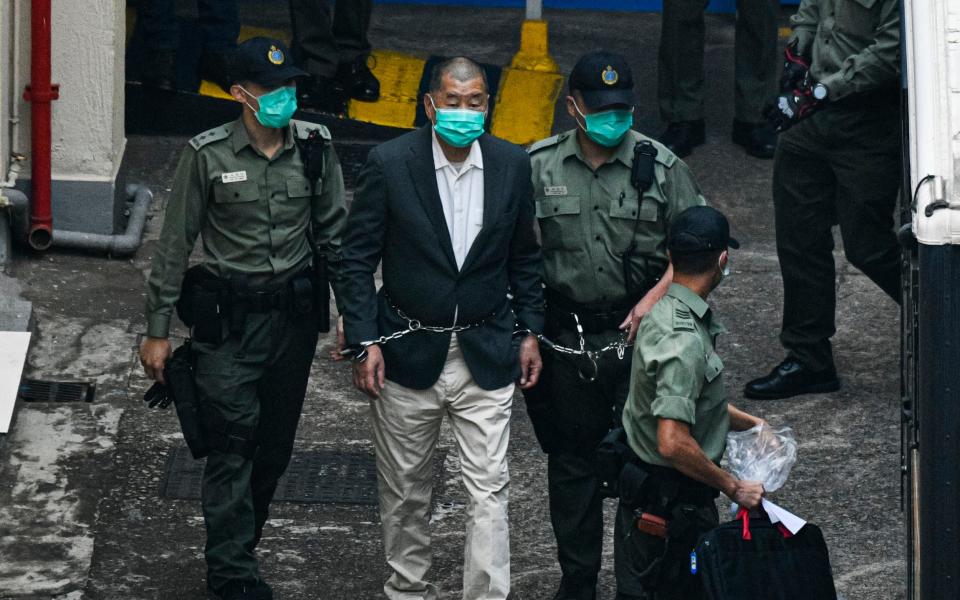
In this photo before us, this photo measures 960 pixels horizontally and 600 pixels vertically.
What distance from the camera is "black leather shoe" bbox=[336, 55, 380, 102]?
1056 centimetres

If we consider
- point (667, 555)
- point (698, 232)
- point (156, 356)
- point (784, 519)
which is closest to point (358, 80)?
point (156, 356)

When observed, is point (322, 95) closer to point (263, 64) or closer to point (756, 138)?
point (756, 138)

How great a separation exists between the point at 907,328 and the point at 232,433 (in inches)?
94.0

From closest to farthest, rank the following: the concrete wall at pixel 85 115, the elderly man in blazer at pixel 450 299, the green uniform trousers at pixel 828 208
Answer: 1. the elderly man in blazer at pixel 450 299
2. the green uniform trousers at pixel 828 208
3. the concrete wall at pixel 85 115

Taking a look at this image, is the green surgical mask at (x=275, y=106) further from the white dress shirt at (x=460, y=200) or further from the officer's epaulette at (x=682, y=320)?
the officer's epaulette at (x=682, y=320)

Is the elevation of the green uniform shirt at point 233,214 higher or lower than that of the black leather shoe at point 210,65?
lower

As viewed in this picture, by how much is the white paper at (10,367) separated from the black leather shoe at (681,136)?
4.49 m

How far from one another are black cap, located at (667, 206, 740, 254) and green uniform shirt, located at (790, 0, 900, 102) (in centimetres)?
244

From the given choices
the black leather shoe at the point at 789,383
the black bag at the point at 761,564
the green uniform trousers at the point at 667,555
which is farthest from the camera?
the black leather shoe at the point at 789,383

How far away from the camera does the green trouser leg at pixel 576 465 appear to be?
19.7 feet

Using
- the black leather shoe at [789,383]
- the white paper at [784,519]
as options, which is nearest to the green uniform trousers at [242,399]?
the white paper at [784,519]

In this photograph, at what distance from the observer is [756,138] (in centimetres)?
1075

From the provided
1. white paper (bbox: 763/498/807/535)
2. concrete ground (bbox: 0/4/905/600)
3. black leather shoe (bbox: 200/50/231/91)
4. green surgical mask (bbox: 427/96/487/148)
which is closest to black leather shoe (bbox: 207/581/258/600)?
concrete ground (bbox: 0/4/905/600)

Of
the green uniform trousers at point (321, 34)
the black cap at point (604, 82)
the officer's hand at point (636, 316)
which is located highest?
the green uniform trousers at point (321, 34)
